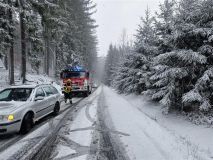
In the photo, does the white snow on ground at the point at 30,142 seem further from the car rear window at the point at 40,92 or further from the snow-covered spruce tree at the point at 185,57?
the snow-covered spruce tree at the point at 185,57

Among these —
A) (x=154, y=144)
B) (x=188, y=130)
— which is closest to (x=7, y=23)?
(x=188, y=130)

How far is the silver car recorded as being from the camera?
26.4 feet

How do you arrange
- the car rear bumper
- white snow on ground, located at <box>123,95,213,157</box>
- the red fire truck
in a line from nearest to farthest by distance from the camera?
white snow on ground, located at <box>123,95,213,157</box> < the car rear bumper < the red fire truck

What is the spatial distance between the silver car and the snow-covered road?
1.34 metres

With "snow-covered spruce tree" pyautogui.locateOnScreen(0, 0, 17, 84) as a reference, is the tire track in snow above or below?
below

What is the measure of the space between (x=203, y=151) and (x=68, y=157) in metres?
3.73

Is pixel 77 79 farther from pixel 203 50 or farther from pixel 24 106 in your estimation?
pixel 203 50

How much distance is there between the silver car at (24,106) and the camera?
804cm

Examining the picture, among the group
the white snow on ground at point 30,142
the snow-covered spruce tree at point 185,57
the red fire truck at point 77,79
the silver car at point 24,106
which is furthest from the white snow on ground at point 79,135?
the red fire truck at point 77,79

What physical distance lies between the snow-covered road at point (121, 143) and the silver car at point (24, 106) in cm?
134

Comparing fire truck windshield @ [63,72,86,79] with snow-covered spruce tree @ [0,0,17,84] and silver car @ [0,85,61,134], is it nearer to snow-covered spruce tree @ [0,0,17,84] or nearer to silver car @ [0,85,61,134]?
snow-covered spruce tree @ [0,0,17,84]

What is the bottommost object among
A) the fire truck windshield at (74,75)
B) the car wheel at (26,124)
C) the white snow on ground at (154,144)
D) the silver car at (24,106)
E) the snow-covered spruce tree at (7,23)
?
the white snow on ground at (154,144)

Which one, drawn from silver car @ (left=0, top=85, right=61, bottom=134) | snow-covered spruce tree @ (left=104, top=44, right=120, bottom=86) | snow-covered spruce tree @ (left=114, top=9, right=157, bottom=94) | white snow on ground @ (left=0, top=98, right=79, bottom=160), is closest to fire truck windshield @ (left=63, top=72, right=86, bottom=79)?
snow-covered spruce tree @ (left=114, top=9, right=157, bottom=94)

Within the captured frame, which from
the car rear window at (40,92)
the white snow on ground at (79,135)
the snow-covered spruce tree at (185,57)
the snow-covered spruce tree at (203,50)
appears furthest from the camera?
the car rear window at (40,92)
